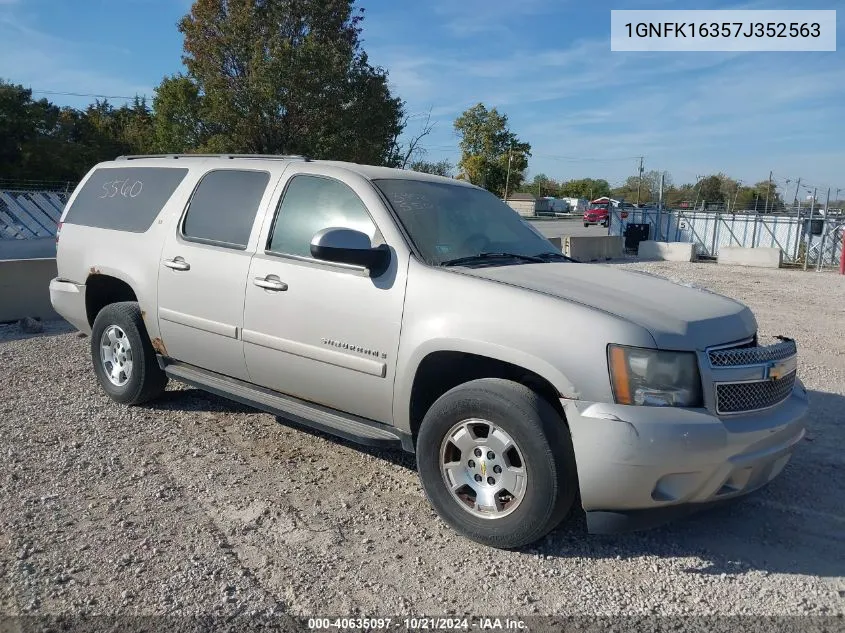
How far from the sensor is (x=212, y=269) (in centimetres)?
464

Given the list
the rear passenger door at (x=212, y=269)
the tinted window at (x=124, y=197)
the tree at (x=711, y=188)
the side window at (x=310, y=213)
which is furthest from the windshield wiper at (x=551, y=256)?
the tree at (x=711, y=188)

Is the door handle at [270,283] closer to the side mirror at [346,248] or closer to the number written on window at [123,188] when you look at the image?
the side mirror at [346,248]

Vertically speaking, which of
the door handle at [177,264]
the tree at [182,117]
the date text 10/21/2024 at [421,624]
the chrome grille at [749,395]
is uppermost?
the tree at [182,117]

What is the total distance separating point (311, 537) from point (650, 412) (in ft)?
5.82

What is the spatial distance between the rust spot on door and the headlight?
3.33 meters

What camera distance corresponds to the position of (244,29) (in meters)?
22.7

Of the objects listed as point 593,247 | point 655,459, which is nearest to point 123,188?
point 655,459

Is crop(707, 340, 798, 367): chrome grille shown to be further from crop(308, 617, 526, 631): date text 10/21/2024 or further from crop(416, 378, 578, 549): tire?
crop(308, 617, 526, 631): date text 10/21/2024

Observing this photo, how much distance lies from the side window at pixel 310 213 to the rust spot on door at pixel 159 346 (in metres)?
1.30

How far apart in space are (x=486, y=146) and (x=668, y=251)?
1448 inches

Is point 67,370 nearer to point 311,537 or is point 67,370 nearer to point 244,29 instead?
point 311,537

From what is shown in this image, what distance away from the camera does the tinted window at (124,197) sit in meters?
5.27

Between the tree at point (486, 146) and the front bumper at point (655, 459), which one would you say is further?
the tree at point (486, 146)

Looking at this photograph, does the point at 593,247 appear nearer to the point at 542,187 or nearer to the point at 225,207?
the point at 225,207
